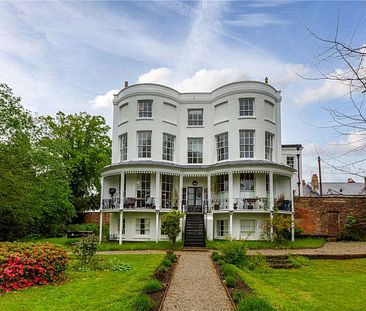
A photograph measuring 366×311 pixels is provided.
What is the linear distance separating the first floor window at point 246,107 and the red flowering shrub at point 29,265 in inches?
671

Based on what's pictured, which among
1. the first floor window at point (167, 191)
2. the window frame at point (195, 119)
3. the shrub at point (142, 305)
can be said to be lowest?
the shrub at point (142, 305)

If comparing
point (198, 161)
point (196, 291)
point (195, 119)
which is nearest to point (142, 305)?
point (196, 291)

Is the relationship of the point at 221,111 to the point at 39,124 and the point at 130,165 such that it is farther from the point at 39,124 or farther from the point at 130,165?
the point at 39,124

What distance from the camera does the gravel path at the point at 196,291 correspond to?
26.0 feet

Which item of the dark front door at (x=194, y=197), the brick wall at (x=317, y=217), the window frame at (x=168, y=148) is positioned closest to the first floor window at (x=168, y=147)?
the window frame at (x=168, y=148)

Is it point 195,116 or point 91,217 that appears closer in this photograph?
point 195,116

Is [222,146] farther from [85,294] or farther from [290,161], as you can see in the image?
[85,294]

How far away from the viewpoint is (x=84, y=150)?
119 ft

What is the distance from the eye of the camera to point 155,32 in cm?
1020

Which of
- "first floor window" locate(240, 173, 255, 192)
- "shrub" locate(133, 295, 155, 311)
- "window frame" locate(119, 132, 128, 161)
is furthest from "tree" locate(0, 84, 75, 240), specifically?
"shrub" locate(133, 295, 155, 311)

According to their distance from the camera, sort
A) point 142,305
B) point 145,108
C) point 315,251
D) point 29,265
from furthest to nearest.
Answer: point 145,108 < point 315,251 < point 29,265 < point 142,305

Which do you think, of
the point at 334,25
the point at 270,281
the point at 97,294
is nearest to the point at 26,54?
the point at 97,294

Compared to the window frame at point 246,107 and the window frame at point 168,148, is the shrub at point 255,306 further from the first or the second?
the window frame at point 246,107

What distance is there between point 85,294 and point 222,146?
58.5 feet
